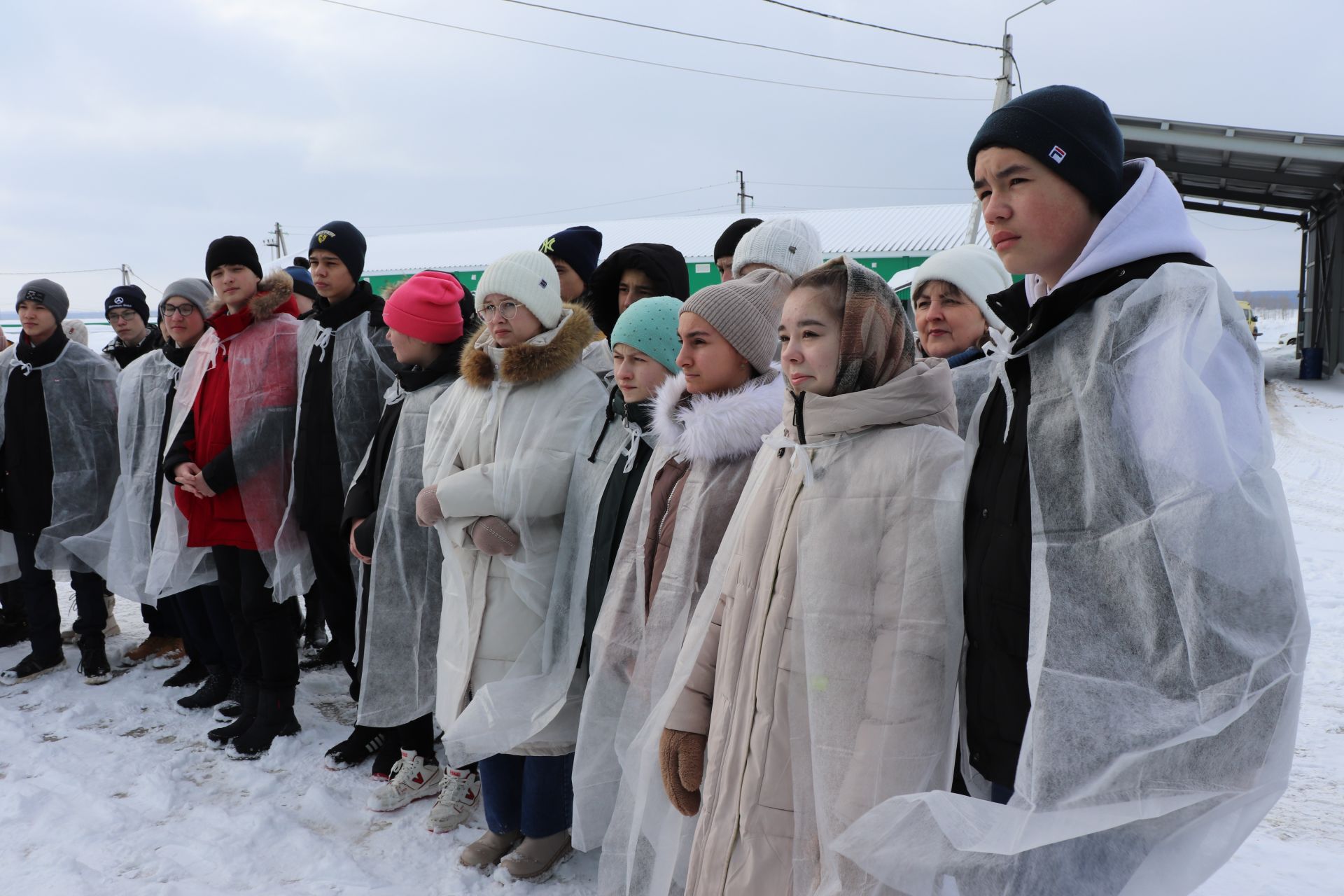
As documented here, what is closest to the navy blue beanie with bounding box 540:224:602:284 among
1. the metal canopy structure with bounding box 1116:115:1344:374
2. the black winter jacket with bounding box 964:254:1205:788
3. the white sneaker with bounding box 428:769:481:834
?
the white sneaker with bounding box 428:769:481:834

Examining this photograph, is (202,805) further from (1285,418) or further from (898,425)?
(1285,418)

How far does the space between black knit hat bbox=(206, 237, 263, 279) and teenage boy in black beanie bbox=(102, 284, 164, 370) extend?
1602 millimetres

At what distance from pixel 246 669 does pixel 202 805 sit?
28.3 inches

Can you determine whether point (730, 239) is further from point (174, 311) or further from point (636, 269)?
point (174, 311)

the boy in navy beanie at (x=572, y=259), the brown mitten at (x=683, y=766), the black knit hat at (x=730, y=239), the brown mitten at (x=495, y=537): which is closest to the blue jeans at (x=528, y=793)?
the brown mitten at (x=495, y=537)

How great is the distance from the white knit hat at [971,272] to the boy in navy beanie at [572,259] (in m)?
1.54

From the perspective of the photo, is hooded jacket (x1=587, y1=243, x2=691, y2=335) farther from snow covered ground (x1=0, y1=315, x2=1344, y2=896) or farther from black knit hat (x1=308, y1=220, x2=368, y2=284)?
snow covered ground (x1=0, y1=315, x2=1344, y2=896)

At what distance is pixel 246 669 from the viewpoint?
3.88 m

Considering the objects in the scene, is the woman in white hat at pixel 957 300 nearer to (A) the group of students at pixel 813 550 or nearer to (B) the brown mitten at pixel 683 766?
(A) the group of students at pixel 813 550

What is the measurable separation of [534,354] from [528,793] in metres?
1.41

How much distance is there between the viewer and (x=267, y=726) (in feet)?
12.3

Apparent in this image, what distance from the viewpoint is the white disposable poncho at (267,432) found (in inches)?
149

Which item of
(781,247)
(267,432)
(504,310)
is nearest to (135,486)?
(267,432)

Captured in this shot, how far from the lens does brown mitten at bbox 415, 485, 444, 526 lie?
2.83m
